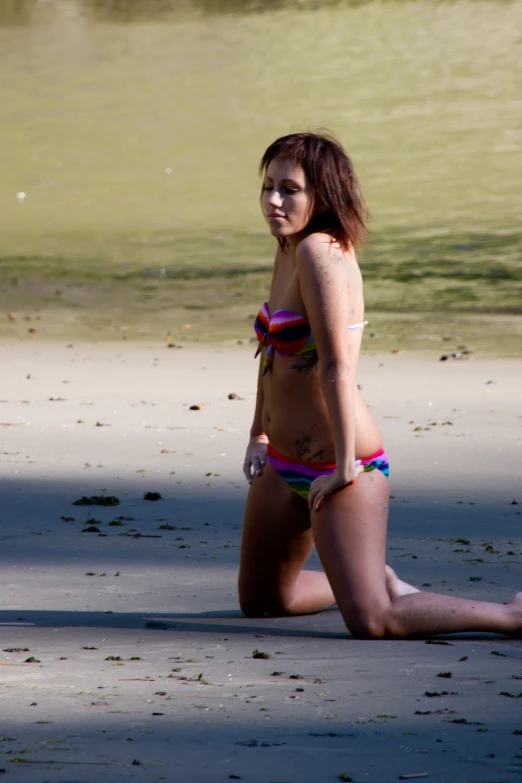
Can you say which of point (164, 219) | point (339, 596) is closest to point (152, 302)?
point (164, 219)

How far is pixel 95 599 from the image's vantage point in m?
4.59

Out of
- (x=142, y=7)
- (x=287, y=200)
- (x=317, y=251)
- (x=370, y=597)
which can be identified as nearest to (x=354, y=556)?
(x=370, y=597)

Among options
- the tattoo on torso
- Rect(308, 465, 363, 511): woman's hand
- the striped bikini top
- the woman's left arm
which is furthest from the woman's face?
Rect(308, 465, 363, 511): woman's hand

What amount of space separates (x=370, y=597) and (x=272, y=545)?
41cm

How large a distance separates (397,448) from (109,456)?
4.88 feet

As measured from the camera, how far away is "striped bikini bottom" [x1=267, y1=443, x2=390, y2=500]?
164 inches

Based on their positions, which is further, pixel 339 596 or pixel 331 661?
pixel 339 596

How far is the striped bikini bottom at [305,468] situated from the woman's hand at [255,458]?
0.27ft

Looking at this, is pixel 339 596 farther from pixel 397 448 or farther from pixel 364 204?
pixel 397 448

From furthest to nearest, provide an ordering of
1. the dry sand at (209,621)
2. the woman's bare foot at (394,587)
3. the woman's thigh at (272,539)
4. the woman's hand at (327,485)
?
1. the woman's thigh at (272,539)
2. the woman's bare foot at (394,587)
3. the woman's hand at (327,485)
4. the dry sand at (209,621)

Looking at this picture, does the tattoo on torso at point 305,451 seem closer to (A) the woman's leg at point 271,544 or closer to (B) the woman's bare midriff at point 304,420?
(B) the woman's bare midriff at point 304,420

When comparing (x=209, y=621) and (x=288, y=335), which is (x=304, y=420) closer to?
(x=288, y=335)

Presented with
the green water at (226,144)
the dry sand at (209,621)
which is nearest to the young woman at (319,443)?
the dry sand at (209,621)

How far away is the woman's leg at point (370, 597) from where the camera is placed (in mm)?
4023
